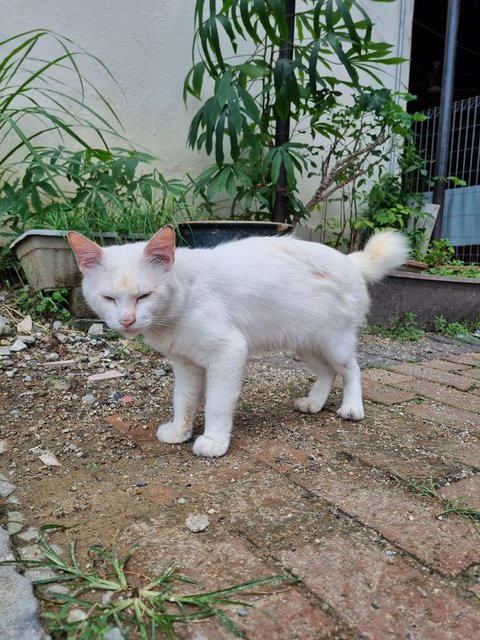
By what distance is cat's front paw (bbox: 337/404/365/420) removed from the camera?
1937mm

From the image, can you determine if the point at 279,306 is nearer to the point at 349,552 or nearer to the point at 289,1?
the point at 349,552

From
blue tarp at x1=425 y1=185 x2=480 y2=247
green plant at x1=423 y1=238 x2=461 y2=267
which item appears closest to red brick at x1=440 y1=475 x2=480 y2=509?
green plant at x1=423 y1=238 x2=461 y2=267

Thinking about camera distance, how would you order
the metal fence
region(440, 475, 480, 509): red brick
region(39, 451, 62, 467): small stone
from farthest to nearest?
the metal fence
region(39, 451, 62, 467): small stone
region(440, 475, 480, 509): red brick

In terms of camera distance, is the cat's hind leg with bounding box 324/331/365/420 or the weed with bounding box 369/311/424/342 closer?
the cat's hind leg with bounding box 324/331/365/420

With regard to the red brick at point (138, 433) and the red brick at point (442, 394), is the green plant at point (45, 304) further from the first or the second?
the red brick at point (442, 394)

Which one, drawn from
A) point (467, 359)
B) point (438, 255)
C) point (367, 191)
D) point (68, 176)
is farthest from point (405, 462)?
point (367, 191)

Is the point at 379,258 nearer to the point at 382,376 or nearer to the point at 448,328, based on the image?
the point at 382,376

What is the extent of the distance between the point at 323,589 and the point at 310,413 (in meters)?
1.07

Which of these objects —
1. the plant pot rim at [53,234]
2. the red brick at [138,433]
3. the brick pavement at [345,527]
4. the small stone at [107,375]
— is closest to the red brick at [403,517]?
the brick pavement at [345,527]

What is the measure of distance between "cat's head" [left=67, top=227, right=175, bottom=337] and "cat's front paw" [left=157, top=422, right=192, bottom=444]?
42 cm

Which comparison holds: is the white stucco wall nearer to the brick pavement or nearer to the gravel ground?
the gravel ground

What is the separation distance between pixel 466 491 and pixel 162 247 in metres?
1.11

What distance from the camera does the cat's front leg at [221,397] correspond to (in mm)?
1614

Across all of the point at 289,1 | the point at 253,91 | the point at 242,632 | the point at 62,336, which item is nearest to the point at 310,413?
the point at 242,632
